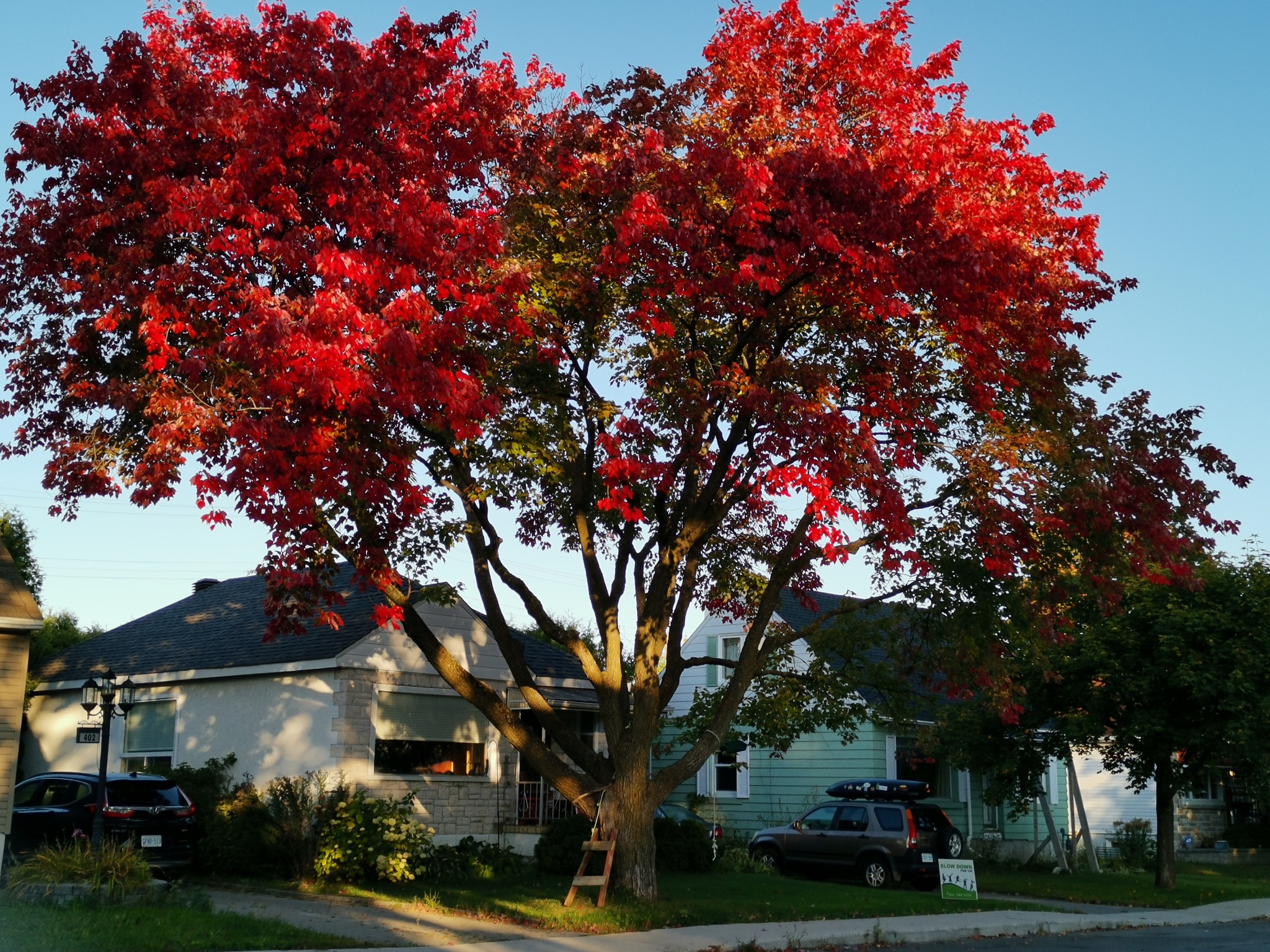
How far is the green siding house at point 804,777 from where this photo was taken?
27.4m

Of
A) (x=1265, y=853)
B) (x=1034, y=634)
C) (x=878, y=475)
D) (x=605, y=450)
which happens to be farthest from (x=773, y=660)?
(x=1265, y=853)

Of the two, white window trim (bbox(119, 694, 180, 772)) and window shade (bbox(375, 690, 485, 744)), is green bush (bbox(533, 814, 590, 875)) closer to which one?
window shade (bbox(375, 690, 485, 744))

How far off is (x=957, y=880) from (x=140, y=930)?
11610mm

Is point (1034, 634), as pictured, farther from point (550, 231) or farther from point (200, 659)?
point (200, 659)

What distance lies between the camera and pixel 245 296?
1134 cm

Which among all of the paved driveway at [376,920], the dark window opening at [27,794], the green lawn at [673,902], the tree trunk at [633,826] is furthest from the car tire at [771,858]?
the dark window opening at [27,794]

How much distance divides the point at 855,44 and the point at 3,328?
33.2ft

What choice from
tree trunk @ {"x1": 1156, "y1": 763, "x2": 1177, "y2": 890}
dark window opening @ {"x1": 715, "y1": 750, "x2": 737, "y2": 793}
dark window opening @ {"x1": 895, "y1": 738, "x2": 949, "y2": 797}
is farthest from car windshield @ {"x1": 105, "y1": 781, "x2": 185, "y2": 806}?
tree trunk @ {"x1": 1156, "y1": 763, "x2": 1177, "y2": 890}

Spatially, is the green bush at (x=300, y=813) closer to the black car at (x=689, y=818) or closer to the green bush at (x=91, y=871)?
the green bush at (x=91, y=871)

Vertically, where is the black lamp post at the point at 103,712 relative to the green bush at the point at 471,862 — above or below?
above

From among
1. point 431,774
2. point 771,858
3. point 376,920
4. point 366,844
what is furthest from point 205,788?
point 771,858

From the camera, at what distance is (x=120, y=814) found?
16.8m

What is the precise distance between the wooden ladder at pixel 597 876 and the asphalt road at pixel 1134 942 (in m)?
3.58

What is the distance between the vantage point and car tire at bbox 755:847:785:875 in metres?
23.6
